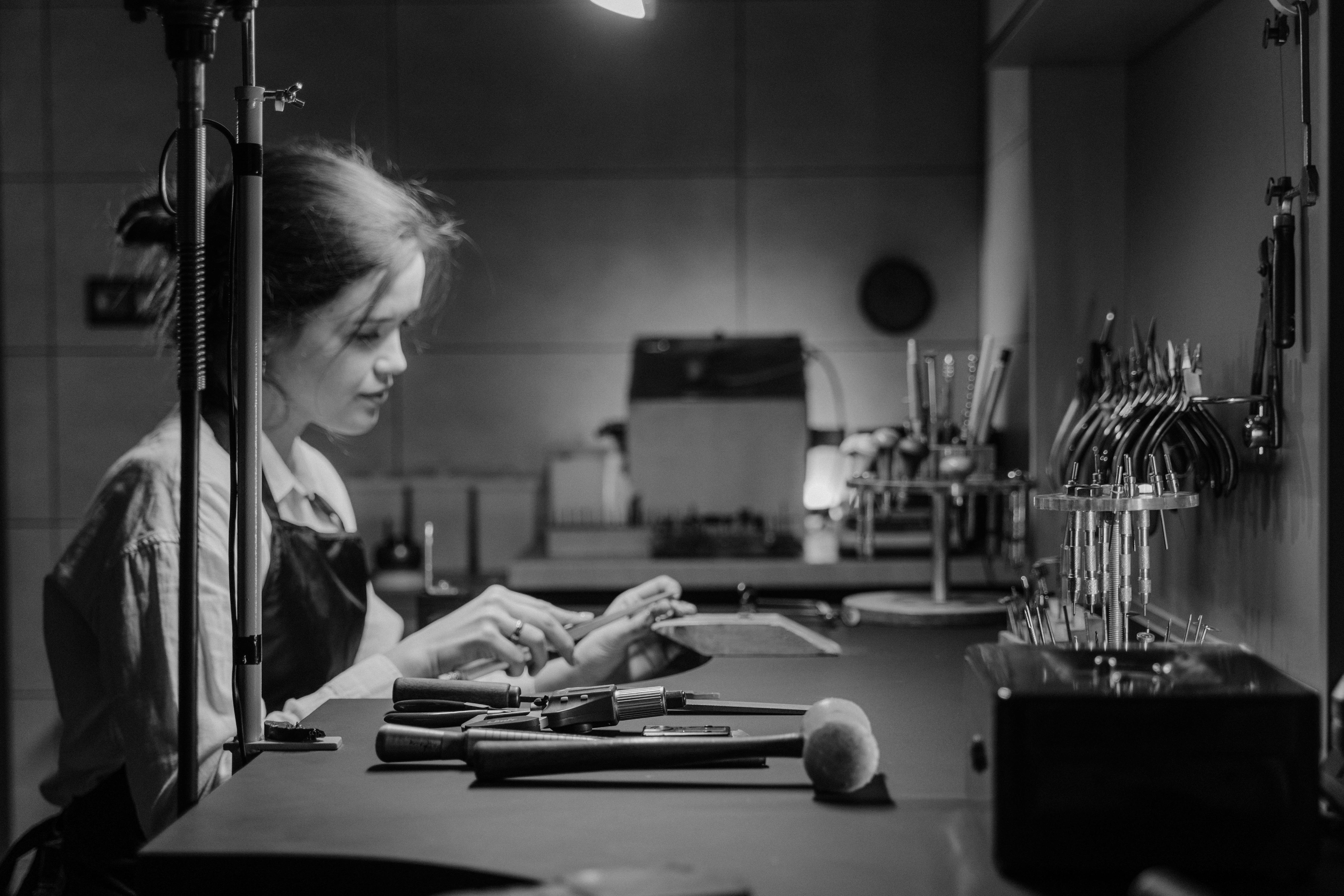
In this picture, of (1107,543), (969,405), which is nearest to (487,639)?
(1107,543)

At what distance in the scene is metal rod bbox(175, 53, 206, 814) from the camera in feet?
3.57

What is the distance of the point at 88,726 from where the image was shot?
152 centimetres

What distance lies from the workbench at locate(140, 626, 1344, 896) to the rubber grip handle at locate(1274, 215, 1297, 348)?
1.82 ft

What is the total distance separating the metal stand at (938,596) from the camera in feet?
6.86

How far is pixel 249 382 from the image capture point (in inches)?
48.9

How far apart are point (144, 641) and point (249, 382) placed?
1.26 feet

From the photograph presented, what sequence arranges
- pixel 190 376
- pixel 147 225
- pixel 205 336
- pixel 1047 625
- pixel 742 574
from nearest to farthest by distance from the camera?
1. pixel 190 376
2. pixel 205 336
3. pixel 1047 625
4. pixel 147 225
5. pixel 742 574

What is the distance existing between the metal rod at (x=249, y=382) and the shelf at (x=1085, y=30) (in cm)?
144

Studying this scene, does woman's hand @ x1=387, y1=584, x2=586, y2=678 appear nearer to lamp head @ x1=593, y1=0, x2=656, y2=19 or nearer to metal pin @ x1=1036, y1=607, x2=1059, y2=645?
metal pin @ x1=1036, y1=607, x2=1059, y2=645

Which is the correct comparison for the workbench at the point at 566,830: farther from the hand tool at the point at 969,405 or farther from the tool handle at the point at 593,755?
the hand tool at the point at 969,405

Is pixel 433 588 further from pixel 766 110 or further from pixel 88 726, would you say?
pixel 766 110

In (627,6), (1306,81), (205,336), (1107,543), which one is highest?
(627,6)

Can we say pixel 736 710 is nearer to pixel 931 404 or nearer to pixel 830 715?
pixel 830 715

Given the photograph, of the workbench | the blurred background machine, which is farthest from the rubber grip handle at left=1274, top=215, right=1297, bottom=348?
the blurred background machine
